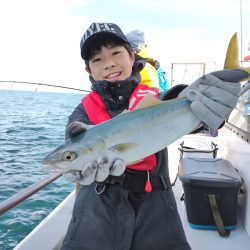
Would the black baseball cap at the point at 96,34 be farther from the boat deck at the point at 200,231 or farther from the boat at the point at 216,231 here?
the boat deck at the point at 200,231

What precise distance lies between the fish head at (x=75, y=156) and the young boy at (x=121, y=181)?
0.07m

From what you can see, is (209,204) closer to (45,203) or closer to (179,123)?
A: (179,123)

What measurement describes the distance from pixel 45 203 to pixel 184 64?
5.15 metres

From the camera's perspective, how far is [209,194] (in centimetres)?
348

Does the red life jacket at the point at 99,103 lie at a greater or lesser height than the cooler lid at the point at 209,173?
greater

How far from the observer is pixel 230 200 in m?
3.44

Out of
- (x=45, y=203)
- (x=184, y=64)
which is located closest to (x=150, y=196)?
(x=45, y=203)

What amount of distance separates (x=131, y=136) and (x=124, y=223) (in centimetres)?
59

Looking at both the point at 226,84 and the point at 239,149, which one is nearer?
the point at 226,84

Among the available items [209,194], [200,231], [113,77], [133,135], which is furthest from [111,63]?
[200,231]

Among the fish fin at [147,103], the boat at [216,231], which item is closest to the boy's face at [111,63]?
the fish fin at [147,103]

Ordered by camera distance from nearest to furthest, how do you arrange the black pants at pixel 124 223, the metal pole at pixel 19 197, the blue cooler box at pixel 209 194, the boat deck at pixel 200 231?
1. the black pants at pixel 124 223
2. the metal pole at pixel 19 197
3. the boat deck at pixel 200 231
4. the blue cooler box at pixel 209 194

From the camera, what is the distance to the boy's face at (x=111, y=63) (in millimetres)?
2244

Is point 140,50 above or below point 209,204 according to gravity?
above
